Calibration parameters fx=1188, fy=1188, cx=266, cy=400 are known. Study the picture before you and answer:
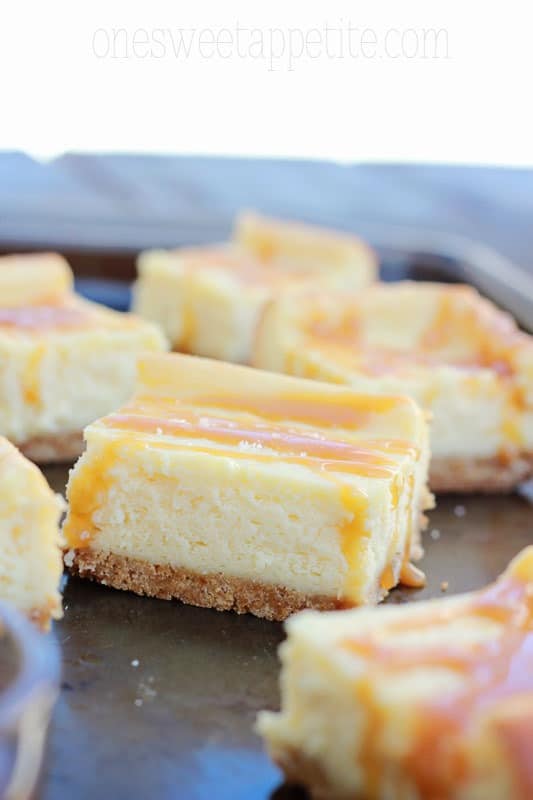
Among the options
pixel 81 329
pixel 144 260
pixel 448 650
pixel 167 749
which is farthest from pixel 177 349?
pixel 448 650

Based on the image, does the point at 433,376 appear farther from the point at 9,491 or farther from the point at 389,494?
the point at 9,491

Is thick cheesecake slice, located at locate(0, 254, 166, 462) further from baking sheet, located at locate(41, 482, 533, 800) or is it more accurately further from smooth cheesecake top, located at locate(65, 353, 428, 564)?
baking sheet, located at locate(41, 482, 533, 800)

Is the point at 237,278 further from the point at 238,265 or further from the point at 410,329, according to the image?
the point at 410,329

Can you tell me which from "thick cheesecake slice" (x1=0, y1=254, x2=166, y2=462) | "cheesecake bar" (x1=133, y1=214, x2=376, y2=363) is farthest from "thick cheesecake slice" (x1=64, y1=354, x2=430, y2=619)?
"cheesecake bar" (x1=133, y1=214, x2=376, y2=363)

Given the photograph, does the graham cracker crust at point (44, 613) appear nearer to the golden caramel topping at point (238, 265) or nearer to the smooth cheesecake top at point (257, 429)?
the smooth cheesecake top at point (257, 429)

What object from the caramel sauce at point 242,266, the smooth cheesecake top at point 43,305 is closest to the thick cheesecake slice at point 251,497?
the smooth cheesecake top at point 43,305

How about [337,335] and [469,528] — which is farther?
[337,335]
